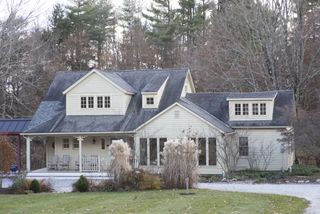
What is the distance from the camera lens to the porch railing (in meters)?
34.8

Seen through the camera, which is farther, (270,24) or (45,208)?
(270,24)

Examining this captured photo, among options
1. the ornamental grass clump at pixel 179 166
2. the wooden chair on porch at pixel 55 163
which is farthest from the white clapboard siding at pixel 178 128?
the ornamental grass clump at pixel 179 166

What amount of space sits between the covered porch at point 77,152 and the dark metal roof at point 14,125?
1035 millimetres

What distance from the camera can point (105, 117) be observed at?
3616 cm

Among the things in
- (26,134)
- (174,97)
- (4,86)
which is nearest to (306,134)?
(174,97)

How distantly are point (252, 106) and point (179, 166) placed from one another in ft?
41.9

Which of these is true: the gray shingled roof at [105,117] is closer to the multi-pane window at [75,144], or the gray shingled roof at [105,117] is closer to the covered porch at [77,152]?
the covered porch at [77,152]

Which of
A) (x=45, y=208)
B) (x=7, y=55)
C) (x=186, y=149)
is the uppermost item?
(x=7, y=55)

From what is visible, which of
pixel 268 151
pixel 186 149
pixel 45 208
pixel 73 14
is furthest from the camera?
pixel 73 14

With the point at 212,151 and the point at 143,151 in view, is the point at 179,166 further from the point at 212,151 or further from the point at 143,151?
the point at 143,151

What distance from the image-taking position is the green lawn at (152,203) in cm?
1588

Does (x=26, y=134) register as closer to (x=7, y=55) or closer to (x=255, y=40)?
(x=7, y=55)

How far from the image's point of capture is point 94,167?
35.0m

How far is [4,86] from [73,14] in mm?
13805
